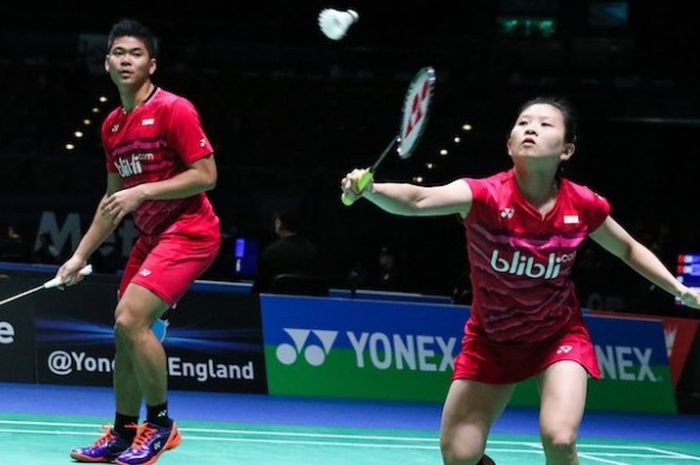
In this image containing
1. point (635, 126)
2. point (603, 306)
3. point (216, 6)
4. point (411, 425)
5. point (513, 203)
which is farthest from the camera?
point (216, 6)

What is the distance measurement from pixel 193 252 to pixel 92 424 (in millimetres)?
2410

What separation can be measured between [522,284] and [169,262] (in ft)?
5.93

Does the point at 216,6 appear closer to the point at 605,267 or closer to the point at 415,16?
the point at 415,16

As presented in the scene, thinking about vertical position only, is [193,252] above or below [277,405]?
above

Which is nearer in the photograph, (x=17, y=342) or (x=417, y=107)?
(x=417, y=107)

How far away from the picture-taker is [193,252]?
592 cm

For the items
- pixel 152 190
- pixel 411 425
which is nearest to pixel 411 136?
pixel 152 190

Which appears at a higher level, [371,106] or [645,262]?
[371,106]

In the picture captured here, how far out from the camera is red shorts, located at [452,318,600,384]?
4.65 metres

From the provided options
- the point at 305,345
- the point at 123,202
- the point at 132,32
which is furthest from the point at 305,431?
the point at 132,32

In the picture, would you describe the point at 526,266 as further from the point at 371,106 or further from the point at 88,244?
the point at 371,106

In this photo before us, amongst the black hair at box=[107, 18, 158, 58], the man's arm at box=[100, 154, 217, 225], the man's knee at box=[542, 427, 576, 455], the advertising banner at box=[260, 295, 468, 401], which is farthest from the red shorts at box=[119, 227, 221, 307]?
the advertising banner at box=[260, 295, 468, 401]

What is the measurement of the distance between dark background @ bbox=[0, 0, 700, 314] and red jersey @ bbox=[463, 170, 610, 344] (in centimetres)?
1111

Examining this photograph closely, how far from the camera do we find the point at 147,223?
5992 mm
